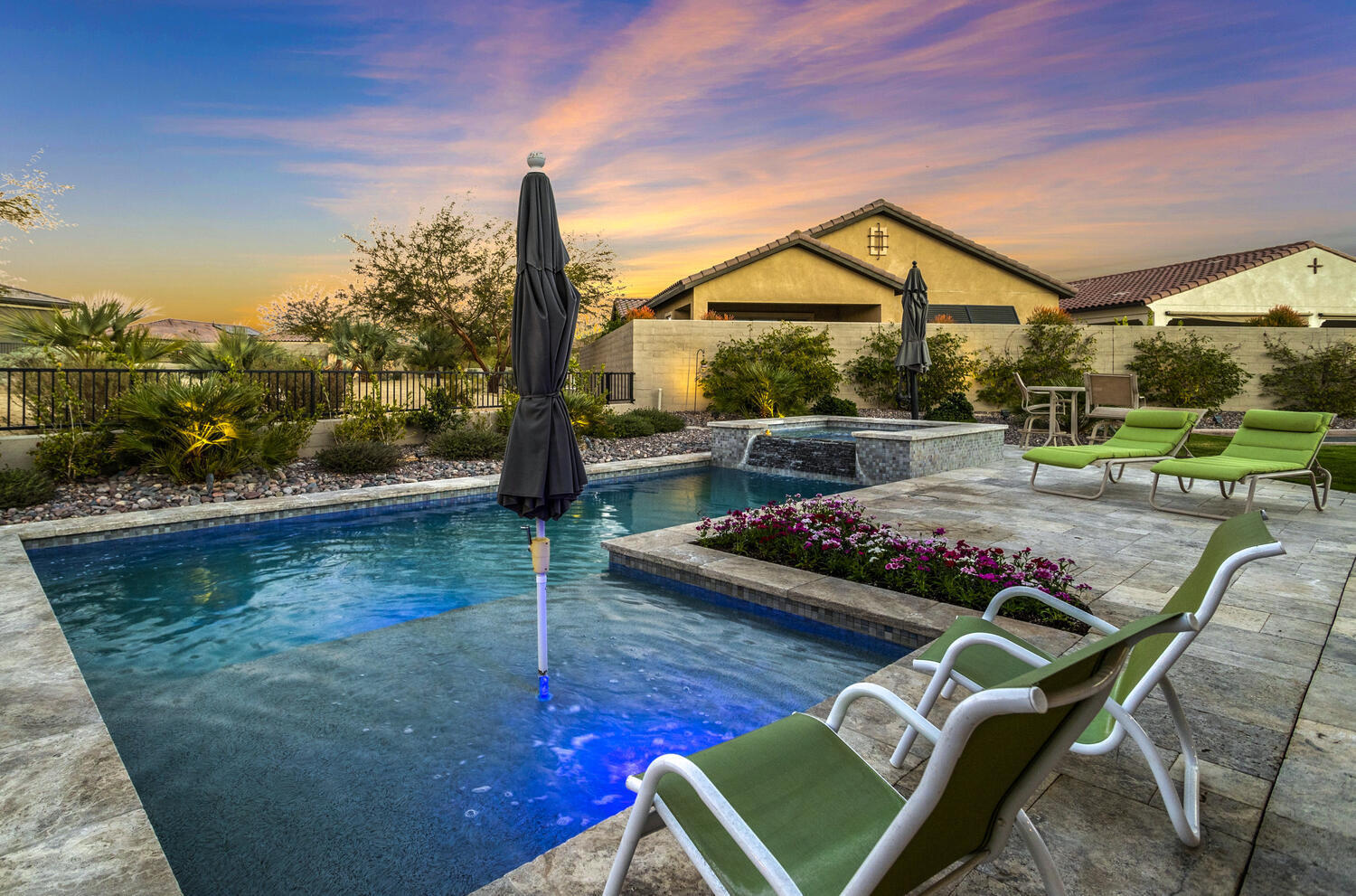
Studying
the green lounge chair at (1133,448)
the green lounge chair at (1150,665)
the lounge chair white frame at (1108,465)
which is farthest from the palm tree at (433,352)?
the green lounge chair at (1150,665)

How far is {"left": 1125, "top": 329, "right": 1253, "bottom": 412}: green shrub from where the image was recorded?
15.6m

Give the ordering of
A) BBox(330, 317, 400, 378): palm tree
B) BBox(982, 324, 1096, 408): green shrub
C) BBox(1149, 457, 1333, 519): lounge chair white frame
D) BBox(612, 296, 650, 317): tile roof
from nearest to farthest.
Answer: BBox(1149, 457, 1333, 519): lounge chair white frame → BBox(982, 324, 1096, 408): green shrub → BBox(330, 317, 400, 378): palm tree → BBox(612, 296, 650, 317): tile roof

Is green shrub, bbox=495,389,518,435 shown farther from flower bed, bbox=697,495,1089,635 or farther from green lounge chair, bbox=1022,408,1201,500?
green lounge chair, bbox=1022,408,1201,500

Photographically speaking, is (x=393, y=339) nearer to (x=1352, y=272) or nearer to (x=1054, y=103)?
(x=1054, y=103)

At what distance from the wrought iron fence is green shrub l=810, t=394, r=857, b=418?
17.4ft

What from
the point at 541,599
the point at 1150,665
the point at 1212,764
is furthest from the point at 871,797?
the point at 541,599

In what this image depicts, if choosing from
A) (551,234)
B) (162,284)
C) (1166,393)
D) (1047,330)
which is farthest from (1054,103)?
(162,284)

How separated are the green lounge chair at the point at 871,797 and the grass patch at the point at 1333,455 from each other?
353 inches

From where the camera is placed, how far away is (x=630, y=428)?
1271cm

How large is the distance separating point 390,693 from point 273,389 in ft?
27.2

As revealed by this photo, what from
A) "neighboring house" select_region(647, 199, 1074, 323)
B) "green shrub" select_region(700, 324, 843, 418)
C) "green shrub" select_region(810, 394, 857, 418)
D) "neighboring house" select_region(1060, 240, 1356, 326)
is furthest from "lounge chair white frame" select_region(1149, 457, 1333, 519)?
"neighboring house" select_region(1060, 240, 1356, 326)

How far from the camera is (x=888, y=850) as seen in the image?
0.99 metres

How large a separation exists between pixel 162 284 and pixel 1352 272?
37.9 meters

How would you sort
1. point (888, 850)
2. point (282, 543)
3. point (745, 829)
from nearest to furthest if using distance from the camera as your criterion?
point (888, 850), point (745, 829), point (282, 543)
